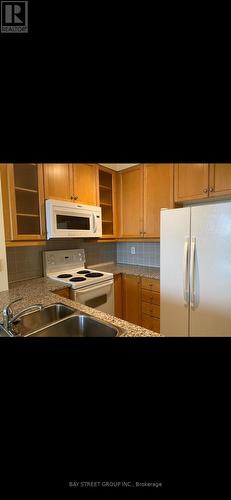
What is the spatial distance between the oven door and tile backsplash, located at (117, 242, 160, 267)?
77 cm

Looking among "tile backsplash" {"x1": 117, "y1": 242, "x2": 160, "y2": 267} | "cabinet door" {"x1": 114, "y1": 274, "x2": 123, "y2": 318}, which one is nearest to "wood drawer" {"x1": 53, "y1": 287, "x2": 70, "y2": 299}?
"cabinet door" {"x1": 114, "y1": 274, "x2": 123, "y2": 318}

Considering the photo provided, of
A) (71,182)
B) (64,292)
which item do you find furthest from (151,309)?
(71,182)

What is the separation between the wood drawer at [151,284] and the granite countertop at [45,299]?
2.99 feet

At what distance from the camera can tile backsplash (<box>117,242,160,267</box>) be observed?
8.54 ft

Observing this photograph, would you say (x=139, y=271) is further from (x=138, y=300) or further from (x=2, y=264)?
(x=2, y=264)

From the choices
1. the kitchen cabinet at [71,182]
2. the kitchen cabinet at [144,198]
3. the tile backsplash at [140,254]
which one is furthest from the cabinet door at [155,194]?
the kitchen cabinet at [71,182]

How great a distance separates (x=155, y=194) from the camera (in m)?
2.24

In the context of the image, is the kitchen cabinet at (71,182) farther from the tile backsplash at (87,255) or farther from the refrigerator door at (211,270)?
the refrigerator door at (211,270)
